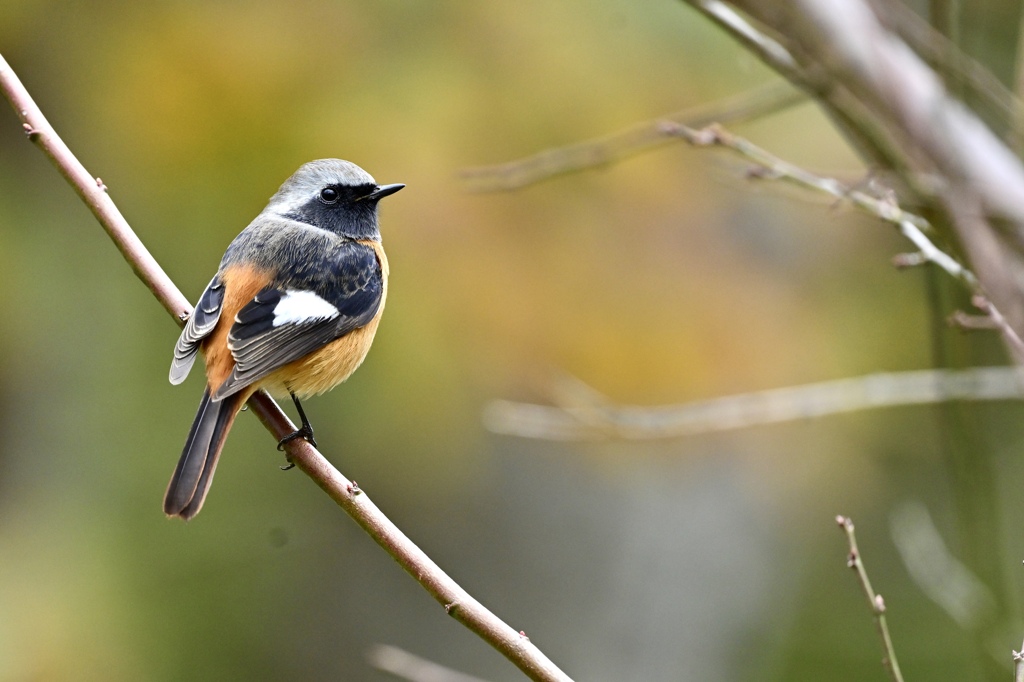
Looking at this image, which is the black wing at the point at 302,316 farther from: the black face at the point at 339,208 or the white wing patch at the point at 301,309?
the black face at the point at 339,208

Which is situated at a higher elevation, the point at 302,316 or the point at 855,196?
the point at 855,196

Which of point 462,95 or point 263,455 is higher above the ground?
point 462,95

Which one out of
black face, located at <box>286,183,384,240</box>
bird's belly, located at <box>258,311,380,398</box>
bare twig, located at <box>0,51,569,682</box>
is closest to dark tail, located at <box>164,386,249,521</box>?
bare twig, located at <box>0,51,569,682</box>

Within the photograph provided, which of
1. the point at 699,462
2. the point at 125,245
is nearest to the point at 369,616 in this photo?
the point at 699,462

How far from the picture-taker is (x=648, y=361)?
5.59m

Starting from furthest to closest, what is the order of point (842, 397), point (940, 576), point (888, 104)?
point (940, 576)
point (842, 397)
point (888, 104)

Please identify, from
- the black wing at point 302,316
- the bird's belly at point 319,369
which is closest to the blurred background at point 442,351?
the black wing at point 302,316

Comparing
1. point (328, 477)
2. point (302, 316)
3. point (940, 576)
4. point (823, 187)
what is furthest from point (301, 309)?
point (940, 576)

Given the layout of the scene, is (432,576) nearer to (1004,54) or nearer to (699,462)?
(699,462)

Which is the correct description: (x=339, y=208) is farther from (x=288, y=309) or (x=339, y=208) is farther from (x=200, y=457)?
(x=200, y=457)

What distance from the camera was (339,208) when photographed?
12.1 feet

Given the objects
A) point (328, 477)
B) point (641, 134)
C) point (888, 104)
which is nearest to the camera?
point (328, 477)

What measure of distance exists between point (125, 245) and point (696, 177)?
4135 millimetres

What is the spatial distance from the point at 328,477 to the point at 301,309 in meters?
1.01
